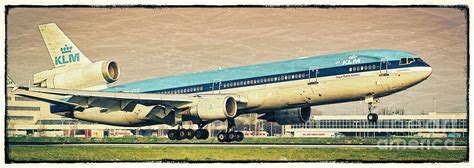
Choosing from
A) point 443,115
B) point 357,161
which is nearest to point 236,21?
point 357,161

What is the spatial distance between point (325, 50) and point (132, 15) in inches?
365

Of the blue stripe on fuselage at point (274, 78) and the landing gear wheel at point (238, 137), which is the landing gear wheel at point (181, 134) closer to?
the blue stripe on fuselage at point (274, 78)

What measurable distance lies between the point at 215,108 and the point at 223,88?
314 centimetres

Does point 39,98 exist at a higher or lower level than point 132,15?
lower

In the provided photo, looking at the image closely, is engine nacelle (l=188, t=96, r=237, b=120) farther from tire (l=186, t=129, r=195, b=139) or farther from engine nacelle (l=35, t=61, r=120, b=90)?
engine nacelle (l=35, t=61, r=120, b=90)

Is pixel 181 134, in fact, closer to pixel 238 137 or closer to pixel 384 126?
pixel 238 137

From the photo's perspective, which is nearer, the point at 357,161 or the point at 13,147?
the point at 357,161

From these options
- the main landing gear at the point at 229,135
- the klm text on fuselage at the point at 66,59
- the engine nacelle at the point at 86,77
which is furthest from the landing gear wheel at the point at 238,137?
the klm text on fuselage at the point at 66,59

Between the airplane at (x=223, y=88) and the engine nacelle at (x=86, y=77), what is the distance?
49 mm

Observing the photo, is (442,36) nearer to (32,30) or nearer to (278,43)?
(278,43)

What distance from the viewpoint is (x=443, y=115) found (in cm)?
3791

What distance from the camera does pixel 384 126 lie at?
45.2m

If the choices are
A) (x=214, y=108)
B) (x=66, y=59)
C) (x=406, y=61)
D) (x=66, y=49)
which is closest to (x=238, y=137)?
(x=214, y=108)
